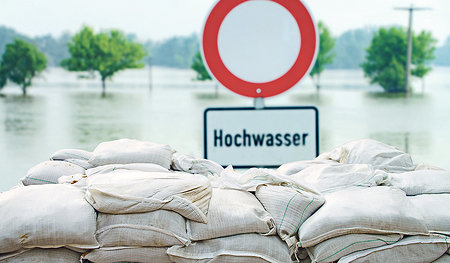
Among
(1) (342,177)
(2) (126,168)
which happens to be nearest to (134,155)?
(2) (126,168)

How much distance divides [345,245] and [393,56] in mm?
11826

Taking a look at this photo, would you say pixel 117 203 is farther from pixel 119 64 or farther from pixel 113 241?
pixel 119 64

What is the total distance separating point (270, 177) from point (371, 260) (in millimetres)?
397

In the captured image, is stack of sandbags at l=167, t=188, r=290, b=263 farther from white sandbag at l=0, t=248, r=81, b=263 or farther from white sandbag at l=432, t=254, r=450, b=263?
white sandbag at l=432, t=254, r=450, b=263

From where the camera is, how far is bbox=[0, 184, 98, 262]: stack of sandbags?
1021 millimetres

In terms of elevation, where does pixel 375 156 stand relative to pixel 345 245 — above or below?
above

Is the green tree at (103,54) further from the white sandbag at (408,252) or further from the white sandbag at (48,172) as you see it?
the white sandbag at (408,252)

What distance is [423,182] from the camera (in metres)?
1.40

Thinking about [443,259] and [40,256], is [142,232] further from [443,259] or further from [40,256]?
[443,259]

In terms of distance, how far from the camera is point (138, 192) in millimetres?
1105

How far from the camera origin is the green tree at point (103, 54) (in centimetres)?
1112

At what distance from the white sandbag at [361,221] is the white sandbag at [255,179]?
5.5 inches

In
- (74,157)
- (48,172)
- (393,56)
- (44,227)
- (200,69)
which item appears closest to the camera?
(44,227)

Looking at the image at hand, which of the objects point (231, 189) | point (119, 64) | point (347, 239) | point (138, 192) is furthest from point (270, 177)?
point (119, 64)
